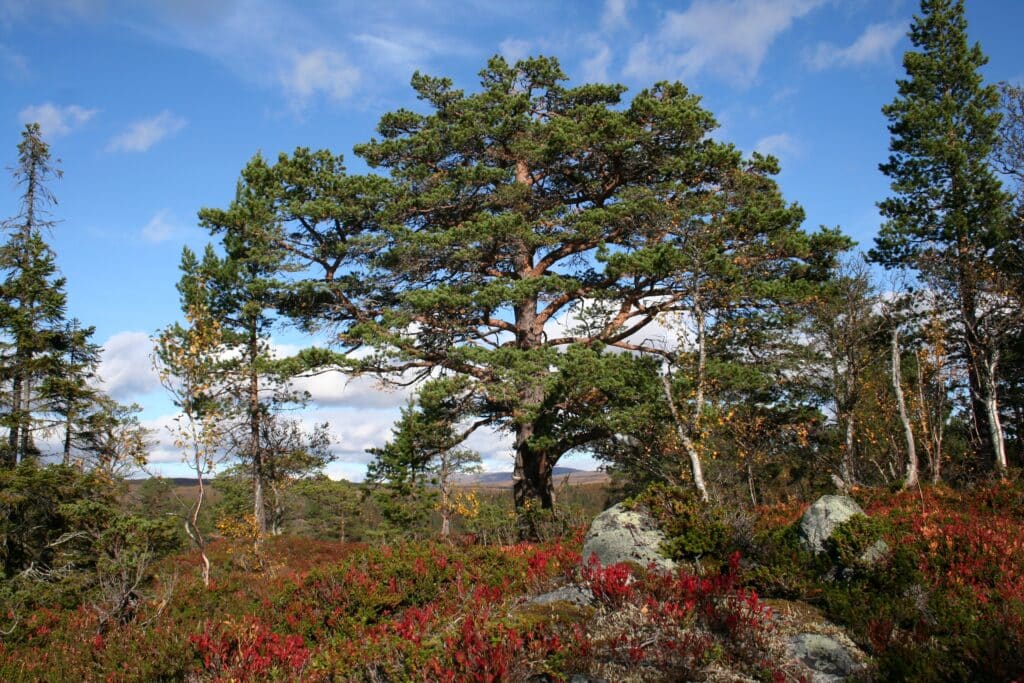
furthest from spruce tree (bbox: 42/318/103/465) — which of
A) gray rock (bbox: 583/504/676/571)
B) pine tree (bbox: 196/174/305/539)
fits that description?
gray rock (bbox: 583/504/676/571)

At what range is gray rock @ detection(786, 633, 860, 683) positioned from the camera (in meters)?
6.05

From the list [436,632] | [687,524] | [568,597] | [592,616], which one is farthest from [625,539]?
[436,632]

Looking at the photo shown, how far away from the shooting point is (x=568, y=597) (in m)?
7.96

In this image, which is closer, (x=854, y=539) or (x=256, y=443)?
(x=854, y=539)

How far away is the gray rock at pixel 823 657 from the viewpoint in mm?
6046

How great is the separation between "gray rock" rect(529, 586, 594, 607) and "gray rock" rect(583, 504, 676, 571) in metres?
1.10

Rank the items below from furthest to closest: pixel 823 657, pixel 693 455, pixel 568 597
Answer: pixel 693 455, pixel 568 597, pixel 823 657

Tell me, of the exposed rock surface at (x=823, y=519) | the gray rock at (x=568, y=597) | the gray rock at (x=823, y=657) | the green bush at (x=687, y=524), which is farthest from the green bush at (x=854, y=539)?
the gray rock at (x=568, y=597)

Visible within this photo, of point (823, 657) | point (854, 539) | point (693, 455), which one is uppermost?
point (693, 455)

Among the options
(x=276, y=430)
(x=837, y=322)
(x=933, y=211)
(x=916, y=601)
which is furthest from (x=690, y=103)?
(x=276, y=430)

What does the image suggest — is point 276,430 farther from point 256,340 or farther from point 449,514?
point 449,514

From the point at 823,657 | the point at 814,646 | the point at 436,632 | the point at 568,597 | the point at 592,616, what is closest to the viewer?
Result: the point at 823,657

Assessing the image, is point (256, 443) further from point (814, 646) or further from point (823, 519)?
point (814, 646)

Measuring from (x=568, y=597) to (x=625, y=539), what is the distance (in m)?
1.73
